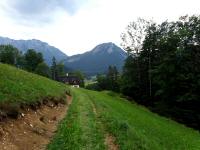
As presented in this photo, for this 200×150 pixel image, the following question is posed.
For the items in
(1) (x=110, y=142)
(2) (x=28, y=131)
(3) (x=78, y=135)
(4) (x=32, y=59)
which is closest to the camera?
(1) (x=110, y=142)

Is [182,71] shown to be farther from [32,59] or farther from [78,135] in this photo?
[32,59]

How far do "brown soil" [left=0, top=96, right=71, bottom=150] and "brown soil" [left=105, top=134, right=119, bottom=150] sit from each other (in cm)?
299

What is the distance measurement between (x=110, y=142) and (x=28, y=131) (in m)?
4.32

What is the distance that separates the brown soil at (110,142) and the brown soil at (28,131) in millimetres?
2988

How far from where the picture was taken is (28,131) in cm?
1919

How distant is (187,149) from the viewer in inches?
994

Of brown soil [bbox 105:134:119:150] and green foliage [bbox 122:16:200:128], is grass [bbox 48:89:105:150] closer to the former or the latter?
brown soil [bbox 105:134:119:150]

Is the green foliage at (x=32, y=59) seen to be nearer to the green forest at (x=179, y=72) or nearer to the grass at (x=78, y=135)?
the green forest at (x=179, y=72)

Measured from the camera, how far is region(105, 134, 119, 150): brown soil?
17584 millimetres

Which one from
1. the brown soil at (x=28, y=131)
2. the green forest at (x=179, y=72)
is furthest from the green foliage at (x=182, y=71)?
the brown soil at (x=28, y=131)

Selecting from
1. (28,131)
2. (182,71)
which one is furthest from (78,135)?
(182,71)

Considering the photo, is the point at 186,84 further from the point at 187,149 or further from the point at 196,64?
the point at 187,149

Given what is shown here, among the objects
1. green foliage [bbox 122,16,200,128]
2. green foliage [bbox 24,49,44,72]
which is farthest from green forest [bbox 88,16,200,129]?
green foliage [bbox 24,49,44,72]

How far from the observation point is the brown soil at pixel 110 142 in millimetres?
17584
